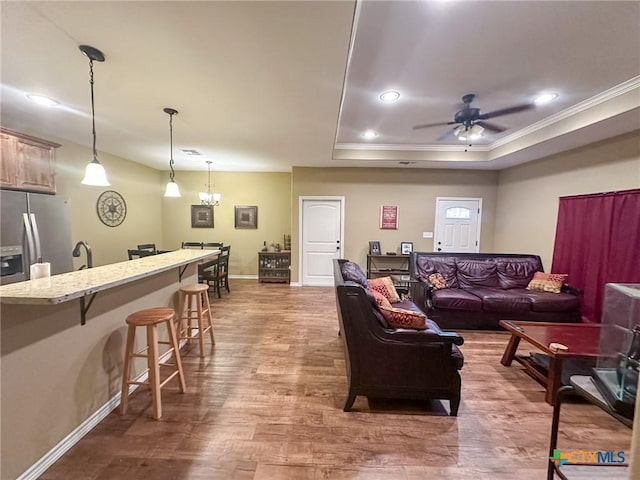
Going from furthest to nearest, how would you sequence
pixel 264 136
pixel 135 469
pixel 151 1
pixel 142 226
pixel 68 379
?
pixel 142 226, pixel 264 136, pixel 68 379, pixel 135 469, pixel 151 1

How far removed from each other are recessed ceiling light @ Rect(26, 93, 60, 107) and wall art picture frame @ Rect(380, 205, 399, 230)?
5.16m

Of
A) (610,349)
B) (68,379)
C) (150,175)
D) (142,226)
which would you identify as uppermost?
(150,175)

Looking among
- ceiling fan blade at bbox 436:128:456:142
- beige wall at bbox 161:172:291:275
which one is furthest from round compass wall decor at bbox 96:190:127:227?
ceiling fan blade at bbox 436:128:456:142

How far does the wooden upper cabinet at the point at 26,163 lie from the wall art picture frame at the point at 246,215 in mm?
3558

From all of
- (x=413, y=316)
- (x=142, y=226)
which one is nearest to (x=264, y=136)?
(x=413, y=316)

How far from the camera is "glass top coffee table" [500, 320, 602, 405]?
7.09 feet

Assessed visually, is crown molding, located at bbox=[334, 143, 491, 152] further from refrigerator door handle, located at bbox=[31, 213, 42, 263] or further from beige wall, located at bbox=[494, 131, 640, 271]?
refrigerator door handle, located at bbox=[31, 213, 42, 263]

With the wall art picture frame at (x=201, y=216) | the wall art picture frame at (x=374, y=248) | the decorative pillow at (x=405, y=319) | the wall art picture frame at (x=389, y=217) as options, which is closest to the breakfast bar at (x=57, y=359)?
the decorative pillow at (x=405, y=319)

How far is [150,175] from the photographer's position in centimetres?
632

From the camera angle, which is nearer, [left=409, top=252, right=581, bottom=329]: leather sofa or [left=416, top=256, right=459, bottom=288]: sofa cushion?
[left=409, top=252, right=581, bottom=329]: leather sofa

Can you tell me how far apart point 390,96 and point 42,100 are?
3716 mm

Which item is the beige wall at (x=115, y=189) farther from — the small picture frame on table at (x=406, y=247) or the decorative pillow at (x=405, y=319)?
the small picture frame on table at (x=406, y=247)

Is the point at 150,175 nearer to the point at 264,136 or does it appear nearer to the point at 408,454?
the point at 264,136

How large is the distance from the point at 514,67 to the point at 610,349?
2398 millimetres
